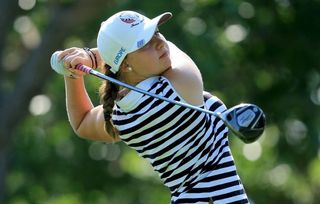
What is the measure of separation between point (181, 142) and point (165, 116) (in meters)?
0.14

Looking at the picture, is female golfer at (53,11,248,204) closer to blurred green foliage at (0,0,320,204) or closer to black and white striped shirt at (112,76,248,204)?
black and white striped shirt at (112,76,248,204)

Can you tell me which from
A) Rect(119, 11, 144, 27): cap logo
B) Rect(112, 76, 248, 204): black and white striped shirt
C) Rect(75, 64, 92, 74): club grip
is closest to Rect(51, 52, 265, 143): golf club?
Rect(112, 76, 248, 204): black and white striped shirt

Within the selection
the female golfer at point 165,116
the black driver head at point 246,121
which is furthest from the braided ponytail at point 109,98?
the black driver head at point 246,121

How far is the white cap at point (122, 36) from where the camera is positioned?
5.81 m

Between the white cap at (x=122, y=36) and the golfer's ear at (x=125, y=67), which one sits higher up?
the white cap at (x=122, y=36)

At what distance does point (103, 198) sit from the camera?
2052 centimetres

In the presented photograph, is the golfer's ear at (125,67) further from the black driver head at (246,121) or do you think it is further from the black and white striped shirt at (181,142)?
the black driver head at (246,121)

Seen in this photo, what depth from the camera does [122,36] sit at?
5.84 meters

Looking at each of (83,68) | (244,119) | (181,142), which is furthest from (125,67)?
(244,119)

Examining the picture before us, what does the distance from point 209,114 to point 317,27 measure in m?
10.4

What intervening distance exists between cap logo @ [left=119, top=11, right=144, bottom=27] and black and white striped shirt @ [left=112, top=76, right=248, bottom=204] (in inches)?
10.2

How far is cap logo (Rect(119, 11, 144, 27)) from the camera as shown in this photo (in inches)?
231

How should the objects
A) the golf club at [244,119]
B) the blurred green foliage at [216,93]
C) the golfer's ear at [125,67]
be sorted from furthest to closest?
the blurred green foliage at [216,93]
the golfer's ear at [125,67]
the golf club at [244,119]

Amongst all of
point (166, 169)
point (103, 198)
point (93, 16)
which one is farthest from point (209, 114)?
point (103, 198)
